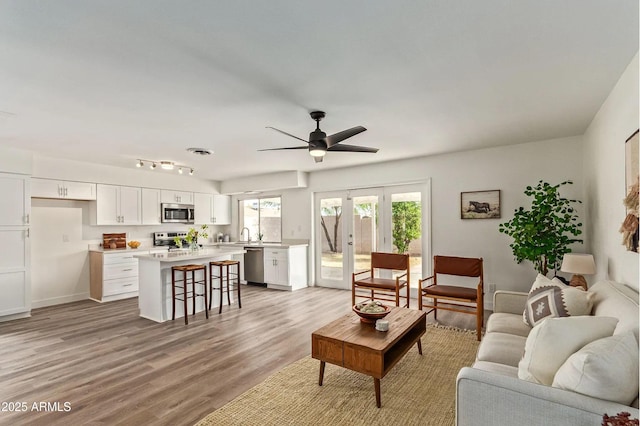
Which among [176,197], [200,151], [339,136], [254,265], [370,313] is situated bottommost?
[254,265]

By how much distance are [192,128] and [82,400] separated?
2.67 metres

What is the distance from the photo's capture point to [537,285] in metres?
2.80

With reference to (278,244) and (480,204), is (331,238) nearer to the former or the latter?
(278,244)

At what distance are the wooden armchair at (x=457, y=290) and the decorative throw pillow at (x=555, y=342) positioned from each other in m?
2.05

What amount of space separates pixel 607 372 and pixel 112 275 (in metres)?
6.43

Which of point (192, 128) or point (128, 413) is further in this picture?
point (192, 128)

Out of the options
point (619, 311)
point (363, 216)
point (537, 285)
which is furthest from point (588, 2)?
point (363, 216)

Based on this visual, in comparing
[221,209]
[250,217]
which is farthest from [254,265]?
[221,209]

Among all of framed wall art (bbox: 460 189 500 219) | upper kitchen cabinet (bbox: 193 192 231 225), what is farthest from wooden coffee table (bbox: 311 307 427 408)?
upper kitchen cabinet (bbox: 193 192 231 225)

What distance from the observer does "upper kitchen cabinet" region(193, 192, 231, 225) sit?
7352mm

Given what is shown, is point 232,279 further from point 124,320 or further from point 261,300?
point 124,320

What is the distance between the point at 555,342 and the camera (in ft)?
5.27

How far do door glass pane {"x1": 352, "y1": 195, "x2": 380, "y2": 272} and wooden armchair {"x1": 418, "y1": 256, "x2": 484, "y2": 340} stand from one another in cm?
149

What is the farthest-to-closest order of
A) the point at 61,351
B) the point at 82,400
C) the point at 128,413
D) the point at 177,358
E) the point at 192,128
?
the point at 192,128, the point at 61,351, the point at 177,358, the point at 82,400, the point at 128,413
